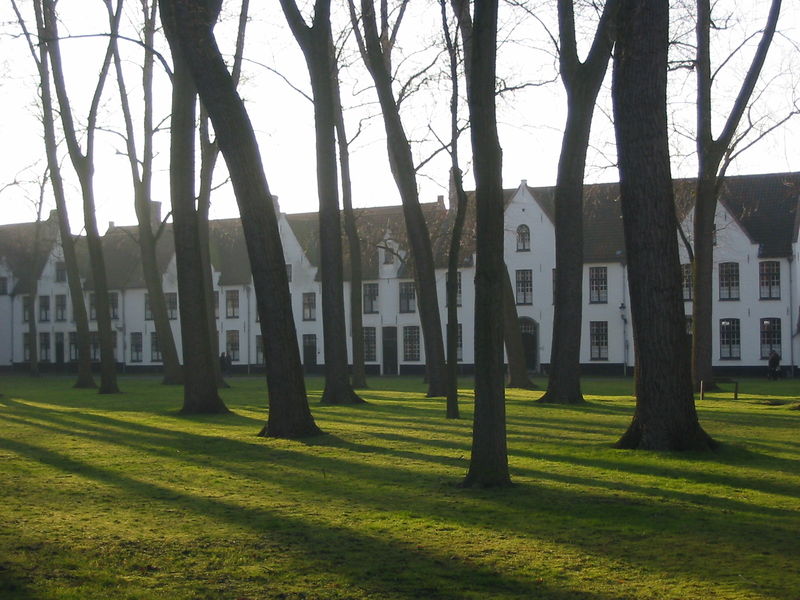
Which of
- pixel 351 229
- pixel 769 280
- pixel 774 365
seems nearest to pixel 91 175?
pixel 351 229

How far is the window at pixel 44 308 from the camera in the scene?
72188 millimetres

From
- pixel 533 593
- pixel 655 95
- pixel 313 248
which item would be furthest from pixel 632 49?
pixel 313 248

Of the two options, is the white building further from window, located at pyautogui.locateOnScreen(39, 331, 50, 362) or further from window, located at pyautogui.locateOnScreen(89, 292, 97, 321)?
window, located at pyautogui.locateOnScreen(89, 292, 97, 321)

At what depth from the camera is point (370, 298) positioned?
6097 cm

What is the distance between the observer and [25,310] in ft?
238

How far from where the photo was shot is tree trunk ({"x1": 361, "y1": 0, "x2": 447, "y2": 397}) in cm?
2388

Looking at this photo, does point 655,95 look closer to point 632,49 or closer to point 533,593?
point 632,49

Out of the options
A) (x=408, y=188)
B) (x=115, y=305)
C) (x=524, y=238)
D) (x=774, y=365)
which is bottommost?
(x=774, y=365)

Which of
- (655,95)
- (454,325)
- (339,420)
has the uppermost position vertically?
(655,95)

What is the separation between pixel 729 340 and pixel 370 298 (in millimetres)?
20667

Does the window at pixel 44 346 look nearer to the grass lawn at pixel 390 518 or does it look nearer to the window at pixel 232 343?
the window at pixel 232 343

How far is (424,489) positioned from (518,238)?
151 feet

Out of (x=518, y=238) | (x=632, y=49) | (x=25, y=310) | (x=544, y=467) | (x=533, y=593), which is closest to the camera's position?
(x=533, y=593)

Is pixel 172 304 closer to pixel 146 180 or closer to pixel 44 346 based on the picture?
pixel 44 346
